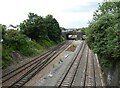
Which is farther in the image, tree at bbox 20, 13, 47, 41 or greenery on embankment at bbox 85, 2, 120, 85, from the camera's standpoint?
tree at bbox 20, 13, 47, 41

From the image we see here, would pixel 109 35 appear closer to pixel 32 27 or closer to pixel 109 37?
pixel 109 37

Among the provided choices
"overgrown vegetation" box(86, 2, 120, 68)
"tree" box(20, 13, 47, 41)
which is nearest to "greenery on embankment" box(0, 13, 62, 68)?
"tree" box(20, 13, 47, 41)

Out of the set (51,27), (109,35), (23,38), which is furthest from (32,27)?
(109,35)

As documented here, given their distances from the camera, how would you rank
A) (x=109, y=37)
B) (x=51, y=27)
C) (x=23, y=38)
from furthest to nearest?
(x=51, y=27), (x=23, y=38), (x=109, y=37)

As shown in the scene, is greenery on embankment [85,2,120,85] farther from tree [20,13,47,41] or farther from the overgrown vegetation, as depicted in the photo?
tree [20,13,47,41]

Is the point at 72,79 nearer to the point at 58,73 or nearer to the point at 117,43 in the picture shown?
the point at 58,73

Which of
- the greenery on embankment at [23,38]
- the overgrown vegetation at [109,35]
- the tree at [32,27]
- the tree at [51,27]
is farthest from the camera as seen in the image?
the tree at [51,27]

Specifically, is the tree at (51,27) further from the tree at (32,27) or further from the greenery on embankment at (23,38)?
the tree at (32,27)

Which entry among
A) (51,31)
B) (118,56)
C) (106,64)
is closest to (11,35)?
(106,64)

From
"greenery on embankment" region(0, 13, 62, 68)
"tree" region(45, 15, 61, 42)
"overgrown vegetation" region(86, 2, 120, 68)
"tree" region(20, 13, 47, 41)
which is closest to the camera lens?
"overgrown vegetation" region(86, 2, 120, 68)

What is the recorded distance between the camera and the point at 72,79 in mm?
27422

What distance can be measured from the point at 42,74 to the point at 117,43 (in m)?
12.8

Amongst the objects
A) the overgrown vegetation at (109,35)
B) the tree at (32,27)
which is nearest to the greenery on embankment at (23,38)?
the tree at (32,27)

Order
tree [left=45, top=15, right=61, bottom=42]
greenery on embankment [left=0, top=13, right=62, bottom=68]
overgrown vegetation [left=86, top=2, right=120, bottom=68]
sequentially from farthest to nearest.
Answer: tree [left=45, top=15, right=61, bottom=42] < greenery on embankment [left=0, top=13, right=62, bottom=68] < overgrown vegetation [left=86, top=2, right=120, bottom=68]
